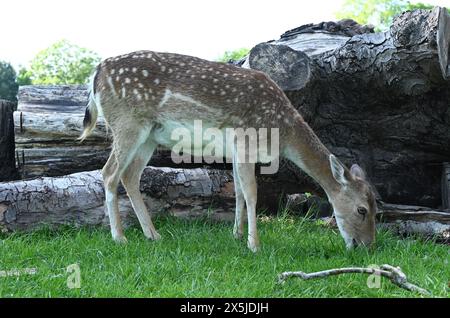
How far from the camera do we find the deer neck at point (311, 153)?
22.2 feet

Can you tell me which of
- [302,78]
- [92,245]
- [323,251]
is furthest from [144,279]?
[302,78]

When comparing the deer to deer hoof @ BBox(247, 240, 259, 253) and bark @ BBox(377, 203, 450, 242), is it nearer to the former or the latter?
deer hoof @ BBox(247, 240, 259, 253)

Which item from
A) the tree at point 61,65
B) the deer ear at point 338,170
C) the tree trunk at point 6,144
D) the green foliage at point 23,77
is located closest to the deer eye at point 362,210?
the deer ear at point 338,170

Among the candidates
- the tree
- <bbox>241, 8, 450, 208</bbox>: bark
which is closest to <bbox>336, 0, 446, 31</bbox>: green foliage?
the tree

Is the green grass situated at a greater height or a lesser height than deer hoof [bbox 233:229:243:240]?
greater

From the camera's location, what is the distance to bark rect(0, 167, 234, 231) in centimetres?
670

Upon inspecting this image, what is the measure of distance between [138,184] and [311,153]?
1.88 metres

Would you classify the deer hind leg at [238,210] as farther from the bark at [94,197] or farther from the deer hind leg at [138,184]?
the deer hind leg at [138,184]

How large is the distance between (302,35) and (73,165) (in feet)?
11.0

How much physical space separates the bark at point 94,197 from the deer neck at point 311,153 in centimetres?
123

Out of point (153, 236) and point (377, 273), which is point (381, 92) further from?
point (377, 273)

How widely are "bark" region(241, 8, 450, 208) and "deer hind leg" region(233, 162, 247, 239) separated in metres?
1.23

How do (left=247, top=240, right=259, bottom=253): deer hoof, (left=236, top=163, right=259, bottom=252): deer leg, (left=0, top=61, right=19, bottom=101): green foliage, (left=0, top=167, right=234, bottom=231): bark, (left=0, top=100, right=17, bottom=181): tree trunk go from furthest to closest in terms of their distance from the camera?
(left=0, top=61, right=19, bottom=101): green foliage, (left=0, top=100, right=17, bottom=181): tree trunk, (left=0, top=167, right=234, bottom=231): bark, (left=236, top=163, right=259, bottom=252): deer leg, (left=247, top=240, right=259, bottom=253): deer hoof

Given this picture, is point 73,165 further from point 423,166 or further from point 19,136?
point 423,166
